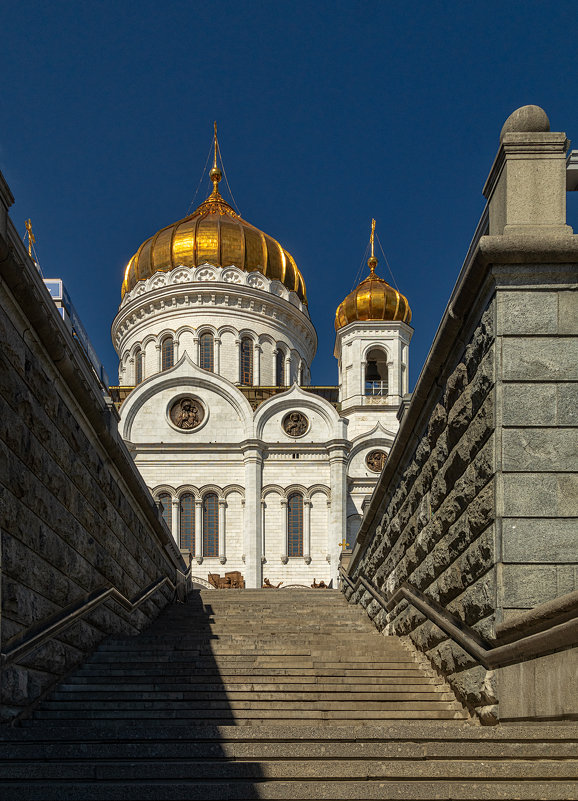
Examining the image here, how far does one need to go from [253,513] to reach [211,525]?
1.61 meters

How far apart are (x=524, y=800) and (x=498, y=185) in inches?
187

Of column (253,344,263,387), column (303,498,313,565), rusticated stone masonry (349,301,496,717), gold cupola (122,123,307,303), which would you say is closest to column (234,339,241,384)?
column (253,344,263,387)

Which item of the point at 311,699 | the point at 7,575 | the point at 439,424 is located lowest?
the point at 311,699

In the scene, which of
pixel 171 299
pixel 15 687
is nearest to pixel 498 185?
pixel 15 687

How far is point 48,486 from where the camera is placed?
757 cm

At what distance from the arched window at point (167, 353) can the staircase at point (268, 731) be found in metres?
25.3

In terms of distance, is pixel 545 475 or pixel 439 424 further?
pixel 439 424

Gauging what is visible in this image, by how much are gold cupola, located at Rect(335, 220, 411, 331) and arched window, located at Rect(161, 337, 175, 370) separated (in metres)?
7.34

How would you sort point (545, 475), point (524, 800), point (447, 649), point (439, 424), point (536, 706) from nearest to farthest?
point (524, 800) → point (536, 706) → point (545, 475) → point (447, 649) → point (439, 424)

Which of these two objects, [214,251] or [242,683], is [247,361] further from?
[242,683]

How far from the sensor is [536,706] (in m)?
5.70

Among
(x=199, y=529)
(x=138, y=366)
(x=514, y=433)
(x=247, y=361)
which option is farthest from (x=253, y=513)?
(x=514, y=433)

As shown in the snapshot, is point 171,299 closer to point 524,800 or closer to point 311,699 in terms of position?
point 311,699

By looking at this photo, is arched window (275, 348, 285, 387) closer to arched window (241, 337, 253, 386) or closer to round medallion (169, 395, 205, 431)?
arched window (241, 337, 253, 386)
